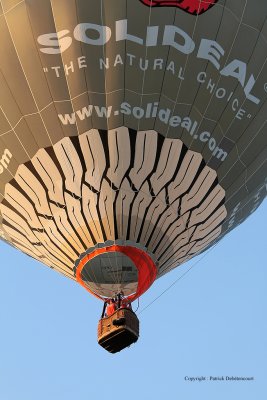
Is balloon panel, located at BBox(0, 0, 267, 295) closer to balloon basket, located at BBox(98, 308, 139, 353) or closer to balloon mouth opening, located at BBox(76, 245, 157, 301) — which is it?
balloon mouth opening, located at BBox(76, 245, 157, 301)

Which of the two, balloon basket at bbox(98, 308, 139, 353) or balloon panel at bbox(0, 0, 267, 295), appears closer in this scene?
balloon panel at bbox(0, 0, 267, 295)

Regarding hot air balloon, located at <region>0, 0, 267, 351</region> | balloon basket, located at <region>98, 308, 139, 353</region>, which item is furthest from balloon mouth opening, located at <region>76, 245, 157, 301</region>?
balloon basket, located at <region>98, 308, 139, 353</region>

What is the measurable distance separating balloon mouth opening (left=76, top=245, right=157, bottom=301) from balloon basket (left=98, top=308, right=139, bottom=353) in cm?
58

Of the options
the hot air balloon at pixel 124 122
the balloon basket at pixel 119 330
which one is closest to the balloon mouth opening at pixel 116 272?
the hot air balloon at pixel 124 122

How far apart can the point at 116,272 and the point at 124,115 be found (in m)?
2.32

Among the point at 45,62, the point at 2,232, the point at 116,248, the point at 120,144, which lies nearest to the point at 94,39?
the point at 45,62

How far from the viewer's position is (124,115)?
9867mm

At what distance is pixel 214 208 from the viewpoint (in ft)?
36.1

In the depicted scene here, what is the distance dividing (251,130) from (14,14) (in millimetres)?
3502

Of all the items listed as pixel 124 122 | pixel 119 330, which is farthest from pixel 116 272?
pixel 124 122

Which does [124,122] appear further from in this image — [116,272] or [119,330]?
[119,330]

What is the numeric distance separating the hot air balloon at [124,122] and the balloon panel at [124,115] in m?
0.02

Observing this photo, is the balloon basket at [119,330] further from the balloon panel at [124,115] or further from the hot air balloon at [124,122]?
the balloon panel at [124,115]

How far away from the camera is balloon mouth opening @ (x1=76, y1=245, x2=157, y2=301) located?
10573 mm
